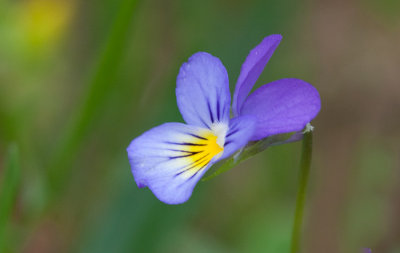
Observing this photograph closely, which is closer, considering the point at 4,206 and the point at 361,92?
the point at 4,206

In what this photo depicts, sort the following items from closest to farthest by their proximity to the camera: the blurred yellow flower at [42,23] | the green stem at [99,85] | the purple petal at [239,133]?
1. the purple petal at [239,133]
2. the green stem at [99,85]
3. the blurred yellow flower at [42,23]

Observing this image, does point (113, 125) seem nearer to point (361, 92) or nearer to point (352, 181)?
point (352, 181)

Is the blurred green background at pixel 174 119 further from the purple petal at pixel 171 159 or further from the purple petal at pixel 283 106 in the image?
the purple petal at pixel 283 106

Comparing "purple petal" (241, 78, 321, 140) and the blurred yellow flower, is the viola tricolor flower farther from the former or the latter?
the blurred yellow flower

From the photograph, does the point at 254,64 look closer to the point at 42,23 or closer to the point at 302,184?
the point at 302,184

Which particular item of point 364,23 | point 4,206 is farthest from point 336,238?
point 4,206

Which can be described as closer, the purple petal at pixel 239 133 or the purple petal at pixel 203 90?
the purple petal at pixel 239 133

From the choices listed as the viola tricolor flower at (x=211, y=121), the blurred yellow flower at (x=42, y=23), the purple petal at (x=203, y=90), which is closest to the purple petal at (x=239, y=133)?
the viola tricolor flower at (x=211, y=121)
